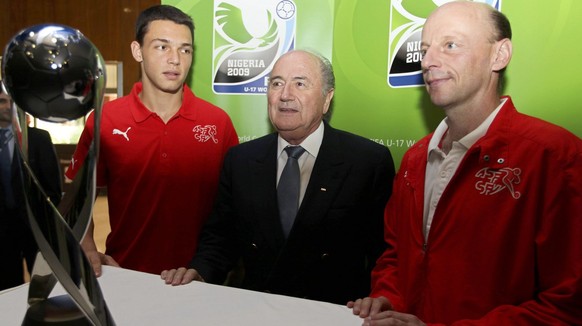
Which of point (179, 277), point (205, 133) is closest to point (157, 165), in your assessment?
point (205, 133)

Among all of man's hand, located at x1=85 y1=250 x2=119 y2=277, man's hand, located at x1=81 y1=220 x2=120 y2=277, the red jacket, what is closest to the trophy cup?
man's hand, located at x1=85 y1=250 x2=119 y2=277

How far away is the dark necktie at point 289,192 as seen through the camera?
1.84 meters

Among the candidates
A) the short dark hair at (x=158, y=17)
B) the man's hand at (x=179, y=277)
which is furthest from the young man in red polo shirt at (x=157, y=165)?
the man's hand at (x=179, y=277)

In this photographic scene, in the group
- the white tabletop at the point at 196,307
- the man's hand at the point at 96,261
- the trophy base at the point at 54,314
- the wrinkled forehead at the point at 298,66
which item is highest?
the wrinkled forehead at the point at 298,66

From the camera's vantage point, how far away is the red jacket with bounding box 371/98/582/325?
4.04 ft

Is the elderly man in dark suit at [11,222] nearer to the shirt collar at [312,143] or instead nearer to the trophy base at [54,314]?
the shirt collar at [312,143]

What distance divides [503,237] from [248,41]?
1563mm

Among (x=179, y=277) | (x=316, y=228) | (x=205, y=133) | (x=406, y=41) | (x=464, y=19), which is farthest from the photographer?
(x=205, y=133)

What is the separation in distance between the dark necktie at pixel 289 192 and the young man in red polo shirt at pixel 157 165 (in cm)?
44

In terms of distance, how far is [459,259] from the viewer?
1.40 m

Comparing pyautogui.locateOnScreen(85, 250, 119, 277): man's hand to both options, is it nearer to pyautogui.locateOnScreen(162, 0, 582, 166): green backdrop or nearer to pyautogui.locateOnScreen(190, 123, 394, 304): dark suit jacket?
pyautogui.locateOnScreen(190, 123, 394, 304): dark suit jacket

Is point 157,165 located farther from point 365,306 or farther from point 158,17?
point 365,306

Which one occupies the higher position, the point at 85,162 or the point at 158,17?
the point at 158,17

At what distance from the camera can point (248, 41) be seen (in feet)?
Answer: 8.08
